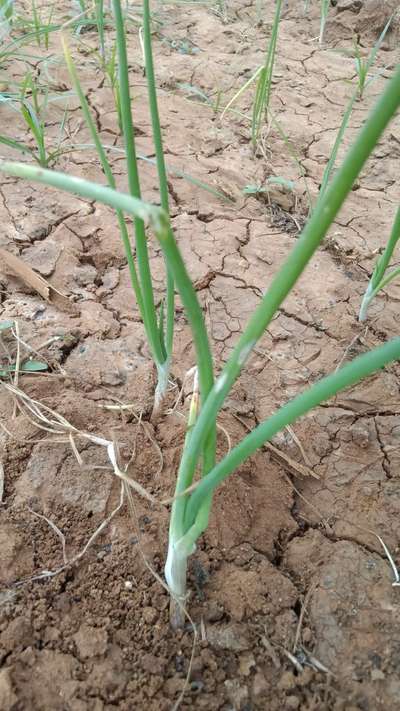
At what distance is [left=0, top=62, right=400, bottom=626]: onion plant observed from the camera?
1.41 feet

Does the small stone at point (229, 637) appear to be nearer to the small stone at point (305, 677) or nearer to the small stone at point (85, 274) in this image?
the small stone at point (305, 677)

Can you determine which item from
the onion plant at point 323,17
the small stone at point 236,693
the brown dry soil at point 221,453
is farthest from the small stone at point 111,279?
the onion plant at point 323,17

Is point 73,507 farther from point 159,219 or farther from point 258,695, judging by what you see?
point 159,219

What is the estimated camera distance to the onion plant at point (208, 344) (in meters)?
0.43

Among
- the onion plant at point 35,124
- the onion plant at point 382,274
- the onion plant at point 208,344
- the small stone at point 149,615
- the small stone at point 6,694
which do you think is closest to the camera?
the onion plant at point 208,344

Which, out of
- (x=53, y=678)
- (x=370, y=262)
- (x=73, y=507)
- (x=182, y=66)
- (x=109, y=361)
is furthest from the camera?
(x=182, y=66)

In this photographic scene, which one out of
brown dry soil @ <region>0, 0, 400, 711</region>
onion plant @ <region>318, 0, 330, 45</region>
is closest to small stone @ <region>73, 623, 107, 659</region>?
brown dry soil @ <region>0, 0, 400, 711</region>

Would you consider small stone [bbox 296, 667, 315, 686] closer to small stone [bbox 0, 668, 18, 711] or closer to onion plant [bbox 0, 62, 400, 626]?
onion plant [bbox 0, 62, 400, 626]

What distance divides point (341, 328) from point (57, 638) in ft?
3.11

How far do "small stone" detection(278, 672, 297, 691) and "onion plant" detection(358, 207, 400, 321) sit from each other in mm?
822

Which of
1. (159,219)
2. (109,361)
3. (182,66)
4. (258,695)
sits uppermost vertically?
(159,219)

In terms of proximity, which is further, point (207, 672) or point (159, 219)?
point (207, 672)

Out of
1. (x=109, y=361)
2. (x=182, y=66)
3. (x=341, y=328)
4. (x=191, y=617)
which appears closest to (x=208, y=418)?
(x=191, y=617)

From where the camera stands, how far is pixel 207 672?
2.66 ft
